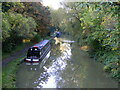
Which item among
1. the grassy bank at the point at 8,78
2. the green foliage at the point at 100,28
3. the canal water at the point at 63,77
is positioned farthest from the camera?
the canal water at the point at 63,77

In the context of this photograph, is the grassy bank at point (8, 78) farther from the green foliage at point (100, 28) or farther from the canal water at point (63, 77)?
the green foliage at point (100, 28)

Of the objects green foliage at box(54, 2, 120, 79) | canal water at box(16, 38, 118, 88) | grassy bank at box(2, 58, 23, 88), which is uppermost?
green foliage at box(54, 2, 120, 79)

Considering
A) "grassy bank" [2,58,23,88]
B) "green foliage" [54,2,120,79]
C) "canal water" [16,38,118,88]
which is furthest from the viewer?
"canal water" [16,38,118,88]

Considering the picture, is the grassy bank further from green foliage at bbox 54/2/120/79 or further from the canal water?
green foliage at bbox 54/2/120/79

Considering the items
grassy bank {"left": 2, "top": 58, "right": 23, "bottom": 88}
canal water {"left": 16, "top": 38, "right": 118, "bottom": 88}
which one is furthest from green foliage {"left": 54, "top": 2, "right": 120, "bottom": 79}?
grassy bank {"left": 2, "top": 58, "right": 23, "bottom": 88}

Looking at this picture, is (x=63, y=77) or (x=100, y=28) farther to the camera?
(x=63, y=77)

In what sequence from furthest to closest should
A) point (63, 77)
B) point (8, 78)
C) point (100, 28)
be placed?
1. point (63, 77)
2. point (8, 78)
3. point (100, 28)

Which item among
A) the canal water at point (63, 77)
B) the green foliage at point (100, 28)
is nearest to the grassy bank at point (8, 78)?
the canal water at point (63, 77)

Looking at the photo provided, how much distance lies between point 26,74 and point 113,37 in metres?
7.99

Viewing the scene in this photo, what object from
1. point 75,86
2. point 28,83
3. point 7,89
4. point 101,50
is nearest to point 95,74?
point 75,86

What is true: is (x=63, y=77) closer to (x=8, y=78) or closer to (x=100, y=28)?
(x=8, y=78)

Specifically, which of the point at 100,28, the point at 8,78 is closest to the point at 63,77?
the point at 8,78

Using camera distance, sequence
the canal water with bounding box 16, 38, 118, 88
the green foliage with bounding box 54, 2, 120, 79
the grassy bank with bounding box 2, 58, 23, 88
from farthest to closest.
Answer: the canal water with bounding box 16, 38, 118, 88
the grassy bank with bounding box 2, 58, 23, 88
the green foliage with bounding box 54, 2, 120, 79

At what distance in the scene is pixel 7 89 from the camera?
6797mm
